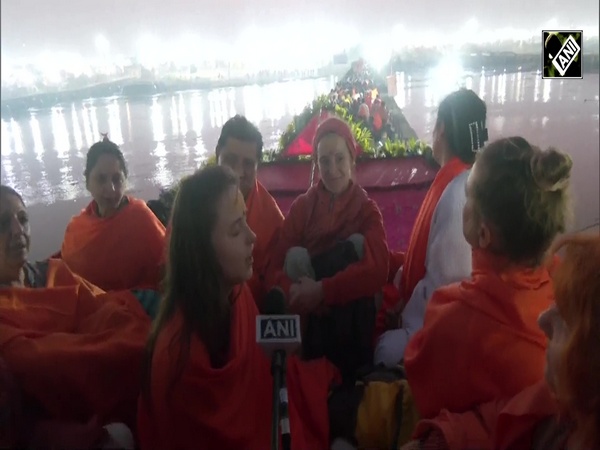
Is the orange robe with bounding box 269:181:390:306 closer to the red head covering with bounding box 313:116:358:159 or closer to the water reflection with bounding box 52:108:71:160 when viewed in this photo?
the red head covering with bounding box 313:116:358:159

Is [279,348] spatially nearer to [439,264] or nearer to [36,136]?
[439,264]

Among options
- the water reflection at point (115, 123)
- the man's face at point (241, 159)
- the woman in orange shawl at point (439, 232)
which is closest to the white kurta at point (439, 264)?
the woman in orange shawl at point (439, 232)

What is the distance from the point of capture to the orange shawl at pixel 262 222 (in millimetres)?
1048

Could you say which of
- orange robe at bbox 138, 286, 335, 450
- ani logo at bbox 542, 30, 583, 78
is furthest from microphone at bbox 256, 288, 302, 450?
ani logo at bbox 542, 30, 583, 78

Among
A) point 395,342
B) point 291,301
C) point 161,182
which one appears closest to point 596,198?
point 395,342

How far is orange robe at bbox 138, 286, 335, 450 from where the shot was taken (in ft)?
2.87

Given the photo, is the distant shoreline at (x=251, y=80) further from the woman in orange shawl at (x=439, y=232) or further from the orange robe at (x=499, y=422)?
the orange robe at (x=499, y=422)

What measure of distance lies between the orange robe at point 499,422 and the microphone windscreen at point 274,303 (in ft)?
1.01

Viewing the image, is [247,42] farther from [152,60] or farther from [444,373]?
[444,373]

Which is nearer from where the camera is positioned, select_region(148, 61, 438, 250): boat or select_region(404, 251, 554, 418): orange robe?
select_region(404, 251, 554, 418): orange robe

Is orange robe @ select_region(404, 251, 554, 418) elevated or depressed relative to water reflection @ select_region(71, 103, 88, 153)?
depressed

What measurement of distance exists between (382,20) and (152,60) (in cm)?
46

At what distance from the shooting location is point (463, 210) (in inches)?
38.7

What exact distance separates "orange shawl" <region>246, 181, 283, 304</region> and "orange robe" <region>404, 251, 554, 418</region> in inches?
13.3
